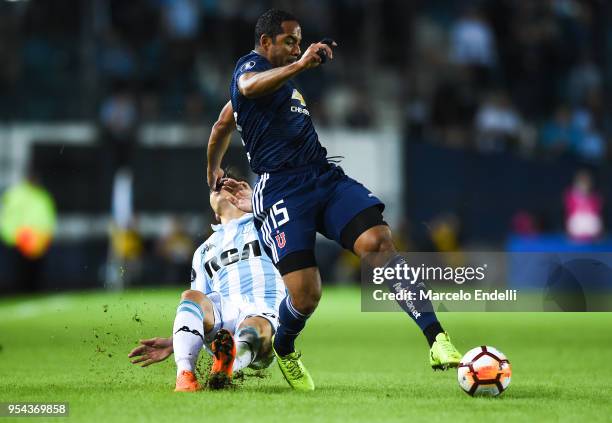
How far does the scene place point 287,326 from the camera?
751cm

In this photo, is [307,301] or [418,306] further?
[307,301]

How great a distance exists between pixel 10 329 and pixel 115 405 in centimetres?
725

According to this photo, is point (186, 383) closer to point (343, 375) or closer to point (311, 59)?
point (343, 375)

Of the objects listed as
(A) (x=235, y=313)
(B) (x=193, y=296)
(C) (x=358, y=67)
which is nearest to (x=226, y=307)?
(A) (x=235, y=313)

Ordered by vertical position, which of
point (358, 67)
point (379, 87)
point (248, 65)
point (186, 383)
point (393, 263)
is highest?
point (358, 67)

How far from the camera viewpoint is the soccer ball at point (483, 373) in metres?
6.94

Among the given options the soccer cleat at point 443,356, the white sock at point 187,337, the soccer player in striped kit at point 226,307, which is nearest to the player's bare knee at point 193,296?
the soccer player in striped kit at point 226,307

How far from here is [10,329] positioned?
13625 millimetres

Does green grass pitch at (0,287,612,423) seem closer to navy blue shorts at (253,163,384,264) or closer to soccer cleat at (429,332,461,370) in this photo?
soccer cleat at (429,332,461,370)

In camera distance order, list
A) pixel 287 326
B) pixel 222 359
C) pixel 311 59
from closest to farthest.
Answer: pixel 311 59
pixel 222 359
pixel 287 326

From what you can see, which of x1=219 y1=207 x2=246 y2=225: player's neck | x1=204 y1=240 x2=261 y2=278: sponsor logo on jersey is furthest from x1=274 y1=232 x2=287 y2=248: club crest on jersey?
x1=219 y1=207 x2=246 y2=225: player's neck

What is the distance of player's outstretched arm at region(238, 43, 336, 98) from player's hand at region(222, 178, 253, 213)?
3.53 ft

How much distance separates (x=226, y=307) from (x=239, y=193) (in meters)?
0.84

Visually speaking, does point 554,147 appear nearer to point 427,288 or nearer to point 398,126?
point 398,126
